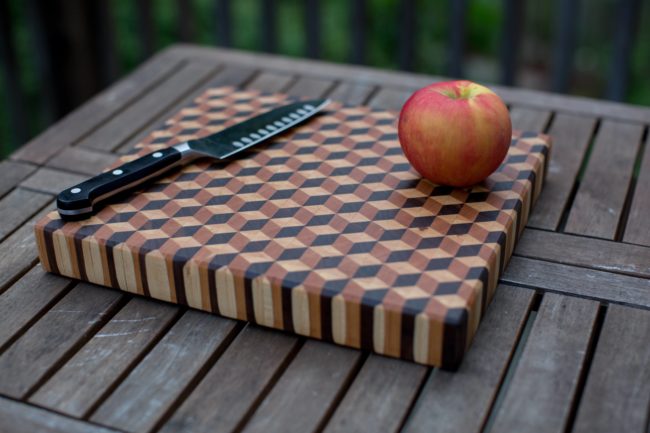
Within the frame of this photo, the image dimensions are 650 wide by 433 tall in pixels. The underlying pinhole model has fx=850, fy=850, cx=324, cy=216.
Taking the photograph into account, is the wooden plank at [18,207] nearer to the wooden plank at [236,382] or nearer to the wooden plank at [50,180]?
the wooden plank at [50,180]

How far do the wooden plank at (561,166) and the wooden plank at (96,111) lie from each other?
69 centimetres

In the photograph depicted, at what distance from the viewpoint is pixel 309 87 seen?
4.74 feet

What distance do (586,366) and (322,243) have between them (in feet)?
0.94

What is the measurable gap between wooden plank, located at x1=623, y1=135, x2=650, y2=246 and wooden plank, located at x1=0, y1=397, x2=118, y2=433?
648 millimetres

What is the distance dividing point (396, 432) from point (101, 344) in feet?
1.02

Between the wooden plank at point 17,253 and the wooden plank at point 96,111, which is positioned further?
the wooden plank at point 96,111

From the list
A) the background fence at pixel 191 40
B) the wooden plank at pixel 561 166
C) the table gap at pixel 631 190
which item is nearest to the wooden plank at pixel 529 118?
the wooden plank at pixel 561 166

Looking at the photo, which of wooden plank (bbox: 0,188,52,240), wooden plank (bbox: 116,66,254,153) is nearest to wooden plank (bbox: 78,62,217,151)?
wooden plank (bbox: 116,66,254,153)

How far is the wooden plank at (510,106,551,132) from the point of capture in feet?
4.32

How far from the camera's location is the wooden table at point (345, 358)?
0.76 m

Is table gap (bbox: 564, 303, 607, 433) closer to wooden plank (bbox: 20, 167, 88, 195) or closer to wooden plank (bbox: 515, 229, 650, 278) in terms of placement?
wooden plank (bbox: 515, 229, 650, 278)

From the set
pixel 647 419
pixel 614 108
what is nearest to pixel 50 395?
pixel 647 419

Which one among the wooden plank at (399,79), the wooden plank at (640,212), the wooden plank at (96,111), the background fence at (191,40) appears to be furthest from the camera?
the background fence at (191,40)

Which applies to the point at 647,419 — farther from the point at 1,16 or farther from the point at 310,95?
the point at 1,16
